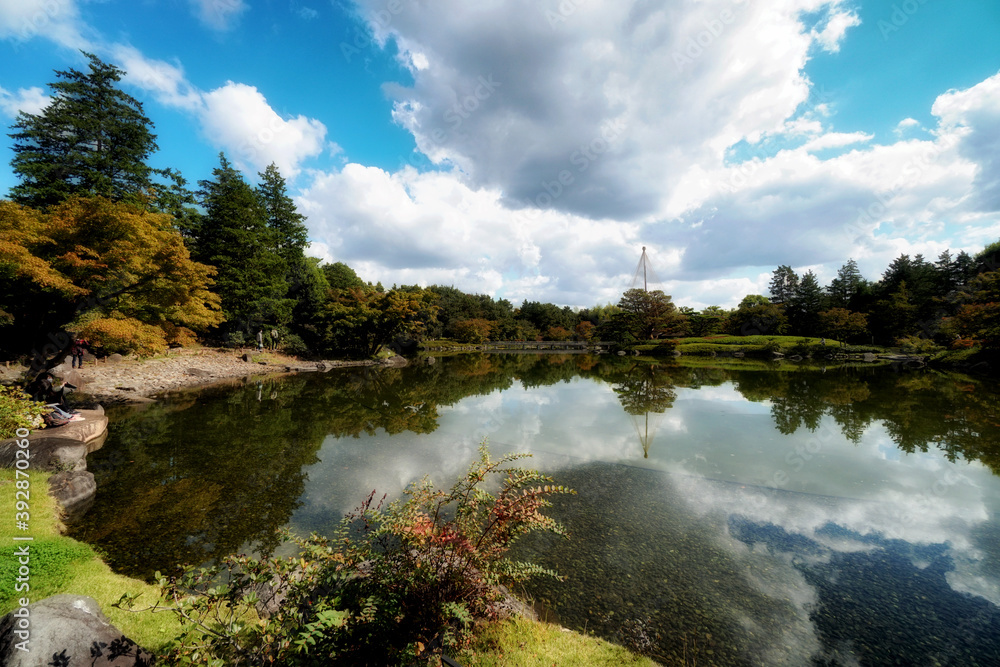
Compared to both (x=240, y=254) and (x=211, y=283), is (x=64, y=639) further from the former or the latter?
(x=240, y=254)

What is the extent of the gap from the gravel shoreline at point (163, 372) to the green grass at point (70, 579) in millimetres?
9608

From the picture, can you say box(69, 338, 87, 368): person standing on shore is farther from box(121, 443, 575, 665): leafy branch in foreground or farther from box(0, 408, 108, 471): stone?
box(121, 443, 575, 665): leafy branch in foreground

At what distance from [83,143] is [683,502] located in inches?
1106

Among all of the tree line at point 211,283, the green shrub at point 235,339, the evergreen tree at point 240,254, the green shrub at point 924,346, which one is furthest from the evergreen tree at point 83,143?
the green shrub at point 924,346

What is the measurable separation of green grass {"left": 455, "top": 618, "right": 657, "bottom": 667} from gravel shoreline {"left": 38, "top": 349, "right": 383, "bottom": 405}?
565 inches

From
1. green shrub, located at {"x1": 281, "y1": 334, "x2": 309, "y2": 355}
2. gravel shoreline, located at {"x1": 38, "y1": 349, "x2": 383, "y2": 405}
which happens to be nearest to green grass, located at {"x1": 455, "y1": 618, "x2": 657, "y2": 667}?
gravel shoreline, located at {"x1": 38, "y1": 349, "x2": 383, "y2": 405}

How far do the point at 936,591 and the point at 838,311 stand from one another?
4390cm

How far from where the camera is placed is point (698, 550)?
4.72 metres

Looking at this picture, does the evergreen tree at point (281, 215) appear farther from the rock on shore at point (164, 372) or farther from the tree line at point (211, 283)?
the rock on shore at point (164, 372)

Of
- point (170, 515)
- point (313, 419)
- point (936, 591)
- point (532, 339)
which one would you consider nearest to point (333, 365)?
point (313, 419)

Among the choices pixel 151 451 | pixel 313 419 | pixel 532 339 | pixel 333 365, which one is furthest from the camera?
pixel 532 339

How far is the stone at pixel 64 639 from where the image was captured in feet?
6.33

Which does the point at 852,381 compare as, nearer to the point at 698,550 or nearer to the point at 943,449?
the point at 943,449

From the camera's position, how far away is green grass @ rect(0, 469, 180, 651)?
2.90 metres
